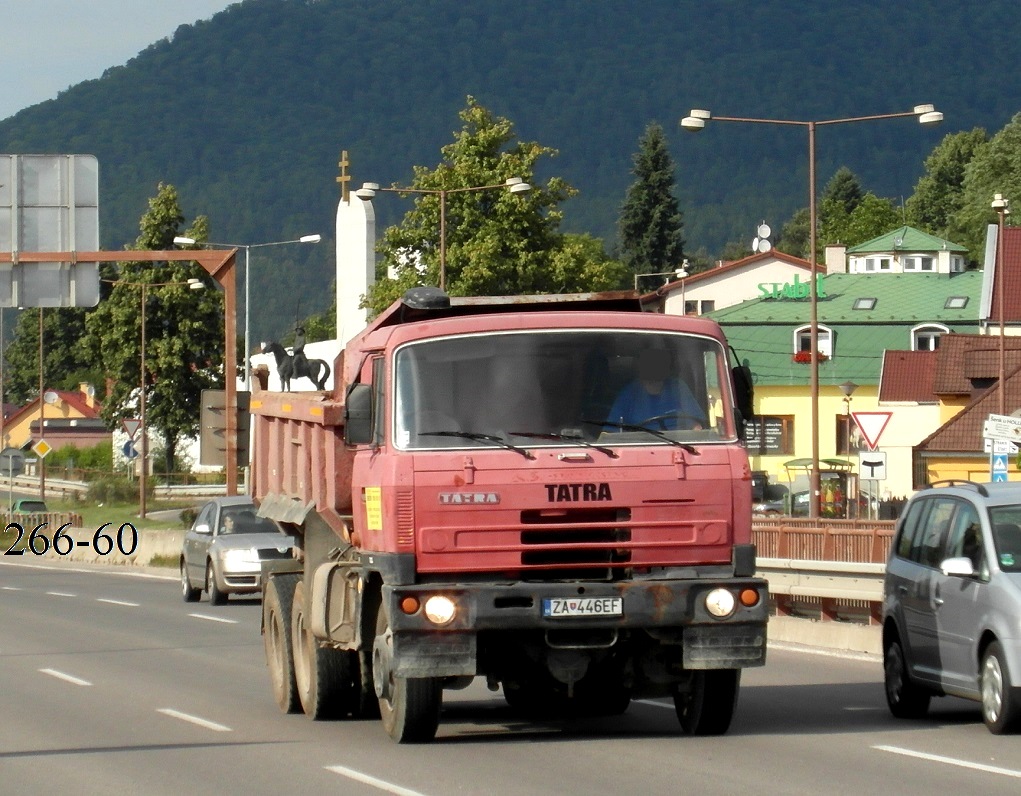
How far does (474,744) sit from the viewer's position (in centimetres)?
1211

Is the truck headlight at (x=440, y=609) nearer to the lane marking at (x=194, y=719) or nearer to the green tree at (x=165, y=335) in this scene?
the lane marking at (x=194, y=719)

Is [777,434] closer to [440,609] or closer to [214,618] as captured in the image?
[214,618]

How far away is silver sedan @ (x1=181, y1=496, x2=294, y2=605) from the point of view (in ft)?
96.4

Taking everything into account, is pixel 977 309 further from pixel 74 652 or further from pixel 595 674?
pixel 595 674

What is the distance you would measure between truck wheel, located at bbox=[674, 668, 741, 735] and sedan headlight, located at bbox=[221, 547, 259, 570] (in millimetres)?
17574

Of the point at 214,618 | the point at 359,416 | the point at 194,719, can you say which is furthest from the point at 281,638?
the point at 214,618

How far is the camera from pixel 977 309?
269ft

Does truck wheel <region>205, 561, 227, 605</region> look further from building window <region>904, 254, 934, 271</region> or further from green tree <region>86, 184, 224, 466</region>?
building window <region>904, 254, 934, 271</region>

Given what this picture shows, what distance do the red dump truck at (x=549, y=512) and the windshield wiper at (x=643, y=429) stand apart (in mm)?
13

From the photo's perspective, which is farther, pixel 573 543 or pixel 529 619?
pixel 573 543

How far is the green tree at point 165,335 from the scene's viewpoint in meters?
90.8

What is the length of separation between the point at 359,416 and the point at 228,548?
59.4 feet

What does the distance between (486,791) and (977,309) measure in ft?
246

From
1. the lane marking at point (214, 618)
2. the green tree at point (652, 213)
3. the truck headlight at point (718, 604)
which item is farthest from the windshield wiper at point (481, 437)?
the green tree at point (652, 213)
